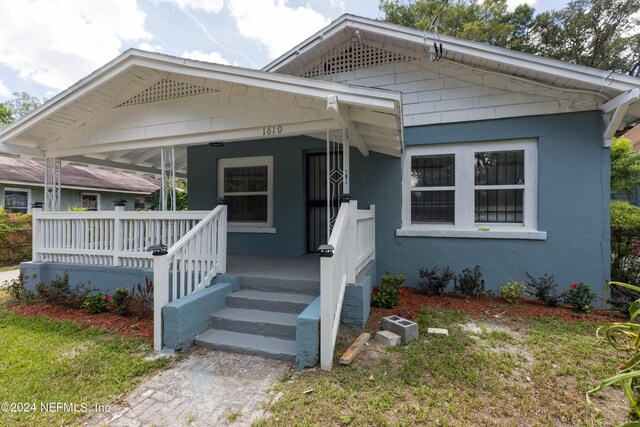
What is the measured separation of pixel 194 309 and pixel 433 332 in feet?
10.1

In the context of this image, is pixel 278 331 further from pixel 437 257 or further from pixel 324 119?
pixel 437 257

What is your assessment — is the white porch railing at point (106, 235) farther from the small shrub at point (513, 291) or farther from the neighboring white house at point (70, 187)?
the small shrub at point (513, 291)

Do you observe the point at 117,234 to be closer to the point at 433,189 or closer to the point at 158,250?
the point at 158,250

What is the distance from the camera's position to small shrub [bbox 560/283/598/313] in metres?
4.66

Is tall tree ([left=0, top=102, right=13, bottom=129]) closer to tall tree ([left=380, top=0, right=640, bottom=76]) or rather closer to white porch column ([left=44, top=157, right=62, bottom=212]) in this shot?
white porch column ([left=44, top=157, right=62, bottom=212])

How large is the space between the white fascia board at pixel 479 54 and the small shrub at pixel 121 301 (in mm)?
5076

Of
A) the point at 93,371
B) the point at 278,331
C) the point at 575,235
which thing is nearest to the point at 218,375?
the point at 278,331

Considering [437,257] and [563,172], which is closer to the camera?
[563,172]

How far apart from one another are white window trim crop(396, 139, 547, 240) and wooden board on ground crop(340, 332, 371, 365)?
267 cm

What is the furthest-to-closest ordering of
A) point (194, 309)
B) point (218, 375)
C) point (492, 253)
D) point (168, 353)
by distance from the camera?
point (492, 253), point (194, 309), point (168, 353), point (218, 375)

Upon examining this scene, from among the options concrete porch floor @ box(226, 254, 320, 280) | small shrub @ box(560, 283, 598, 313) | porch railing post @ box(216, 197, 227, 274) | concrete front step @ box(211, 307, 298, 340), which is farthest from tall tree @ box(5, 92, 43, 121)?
small shrub @ box(560, 283, 598, 313)

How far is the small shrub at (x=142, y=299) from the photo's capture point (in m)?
4.50

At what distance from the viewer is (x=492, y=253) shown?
5.46m

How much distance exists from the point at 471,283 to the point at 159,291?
196 inches
